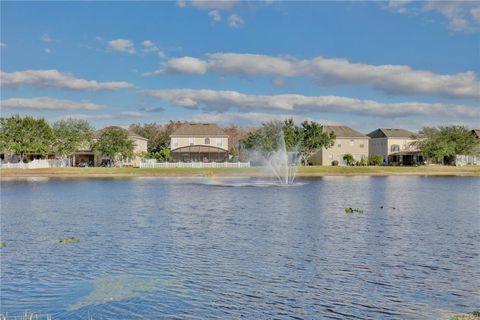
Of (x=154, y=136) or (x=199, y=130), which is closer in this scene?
(x=199, y=130)

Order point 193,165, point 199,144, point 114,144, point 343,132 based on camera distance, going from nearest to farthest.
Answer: point 193,165 → point 114,144 → point 199,144 → point 343,132

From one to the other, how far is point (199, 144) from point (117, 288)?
94985 millimetres

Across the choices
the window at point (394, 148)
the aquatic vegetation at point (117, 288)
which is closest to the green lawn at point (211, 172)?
the window at point (394, 148)

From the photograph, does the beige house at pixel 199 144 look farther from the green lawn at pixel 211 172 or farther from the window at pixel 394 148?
the window at pixel 394 148

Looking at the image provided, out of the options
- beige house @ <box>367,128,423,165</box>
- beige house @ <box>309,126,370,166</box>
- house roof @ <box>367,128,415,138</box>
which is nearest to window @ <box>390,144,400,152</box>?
beige house @ <box>367,128,423,165</box>

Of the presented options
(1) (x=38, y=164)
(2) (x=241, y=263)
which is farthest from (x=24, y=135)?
(2) (x=241, y=263)

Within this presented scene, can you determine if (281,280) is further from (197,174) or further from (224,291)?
(197,174)

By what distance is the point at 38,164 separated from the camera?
95188 mm

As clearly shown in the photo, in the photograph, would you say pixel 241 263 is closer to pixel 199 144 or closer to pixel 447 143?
pixel 199 144

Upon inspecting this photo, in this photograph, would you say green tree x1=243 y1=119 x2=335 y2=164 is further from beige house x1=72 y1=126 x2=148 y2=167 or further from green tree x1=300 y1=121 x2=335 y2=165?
beige house x1=72 y1=126 x2=148 y2=167

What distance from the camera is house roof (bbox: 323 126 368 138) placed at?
121300 millimetres

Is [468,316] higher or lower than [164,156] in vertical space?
lower

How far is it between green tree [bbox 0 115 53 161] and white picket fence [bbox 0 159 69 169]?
2.07m

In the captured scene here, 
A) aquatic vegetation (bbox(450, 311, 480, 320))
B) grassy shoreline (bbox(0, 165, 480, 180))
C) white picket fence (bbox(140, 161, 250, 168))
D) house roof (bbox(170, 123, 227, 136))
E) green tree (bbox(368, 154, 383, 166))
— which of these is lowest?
aquatic vegetation (bbox(450, 311, 480, 320))
